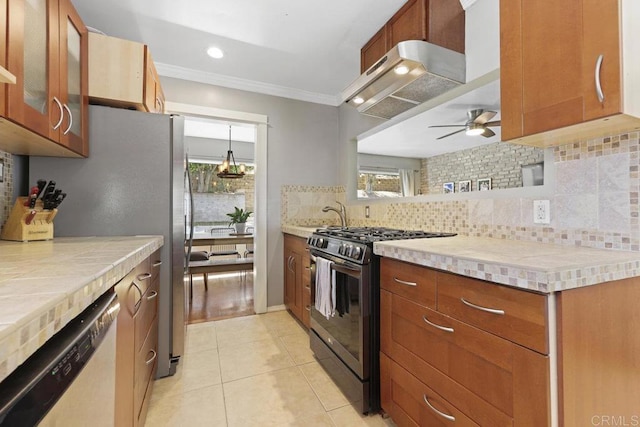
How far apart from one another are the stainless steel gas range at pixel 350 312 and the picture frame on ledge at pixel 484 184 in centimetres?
34

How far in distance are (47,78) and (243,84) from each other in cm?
188

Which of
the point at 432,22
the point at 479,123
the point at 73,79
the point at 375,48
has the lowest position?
the point at 479,123

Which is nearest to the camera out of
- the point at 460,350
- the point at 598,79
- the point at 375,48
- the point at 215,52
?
the point at 598,79

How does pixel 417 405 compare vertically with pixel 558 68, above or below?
below

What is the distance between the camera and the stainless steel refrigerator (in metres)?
1.77

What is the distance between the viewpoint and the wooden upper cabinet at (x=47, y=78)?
112cm

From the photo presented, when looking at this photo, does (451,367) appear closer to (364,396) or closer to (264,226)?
(364,396)

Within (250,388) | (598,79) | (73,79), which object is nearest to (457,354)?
(598,79)

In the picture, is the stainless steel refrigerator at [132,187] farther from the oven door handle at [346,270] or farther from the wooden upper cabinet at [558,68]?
the wooden upper cabinet at [558,68]

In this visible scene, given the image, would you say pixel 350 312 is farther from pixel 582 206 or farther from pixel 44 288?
pixel 44 288

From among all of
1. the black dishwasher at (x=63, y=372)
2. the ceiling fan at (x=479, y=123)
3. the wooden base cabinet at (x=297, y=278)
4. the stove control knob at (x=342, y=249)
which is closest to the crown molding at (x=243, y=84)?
the wooden base cabinet at (x=297, y=278)

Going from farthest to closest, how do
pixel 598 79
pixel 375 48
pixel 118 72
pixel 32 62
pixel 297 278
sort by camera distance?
pixel 297 278 → pixel 375 48 → pixel 118 72 → pixel 32 62 → pixel 598 79

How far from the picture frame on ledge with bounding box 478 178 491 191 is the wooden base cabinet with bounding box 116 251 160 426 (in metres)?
1.91

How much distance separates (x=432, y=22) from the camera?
178 centimetres
